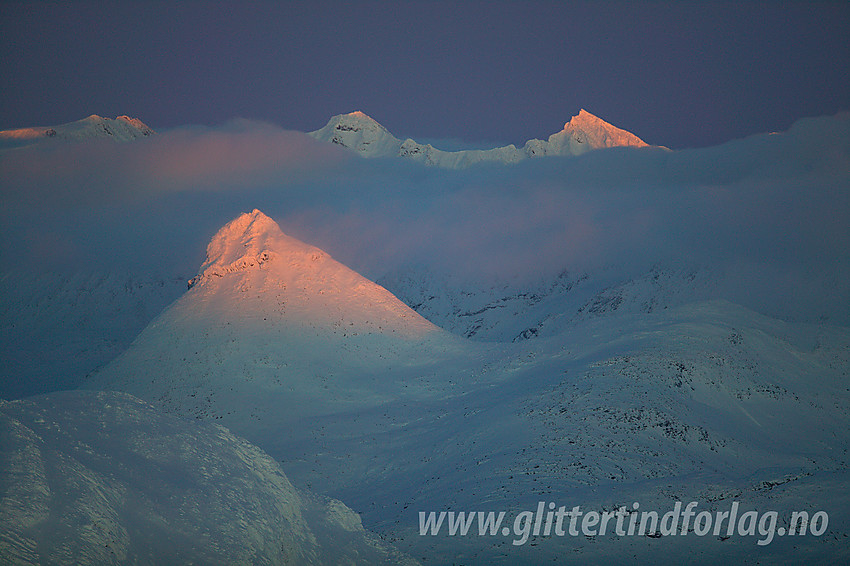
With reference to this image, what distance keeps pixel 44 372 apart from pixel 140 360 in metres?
92.3

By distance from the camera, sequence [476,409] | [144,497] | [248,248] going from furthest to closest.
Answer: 1. [248,248]
2. [476,409]
3. [144,497]

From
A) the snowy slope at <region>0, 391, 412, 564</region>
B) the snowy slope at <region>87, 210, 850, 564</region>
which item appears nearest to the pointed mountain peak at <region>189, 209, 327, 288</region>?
the snowy slope at <region>87, 210, 850, 564</region>

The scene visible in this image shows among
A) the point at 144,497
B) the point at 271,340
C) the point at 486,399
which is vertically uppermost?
the point at 271,340

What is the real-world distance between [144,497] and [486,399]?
36661 millimetres

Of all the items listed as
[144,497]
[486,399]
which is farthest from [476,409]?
[144,497]

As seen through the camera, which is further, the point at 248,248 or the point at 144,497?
the point at 248,248

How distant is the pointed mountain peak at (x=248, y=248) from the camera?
243 ft

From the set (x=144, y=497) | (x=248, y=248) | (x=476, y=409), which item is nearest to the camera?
(x=144, y=497)

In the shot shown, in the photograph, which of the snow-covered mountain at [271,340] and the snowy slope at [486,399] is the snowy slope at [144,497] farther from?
the snow-covered mountain at [271,340]

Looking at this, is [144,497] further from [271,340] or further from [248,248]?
[248,248]

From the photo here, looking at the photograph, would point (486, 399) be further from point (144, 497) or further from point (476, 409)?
point (144, 497)

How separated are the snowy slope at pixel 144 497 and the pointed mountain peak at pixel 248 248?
168 ft

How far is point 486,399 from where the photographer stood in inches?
2020

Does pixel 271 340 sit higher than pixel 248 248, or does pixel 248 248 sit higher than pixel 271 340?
pixel 248 248
